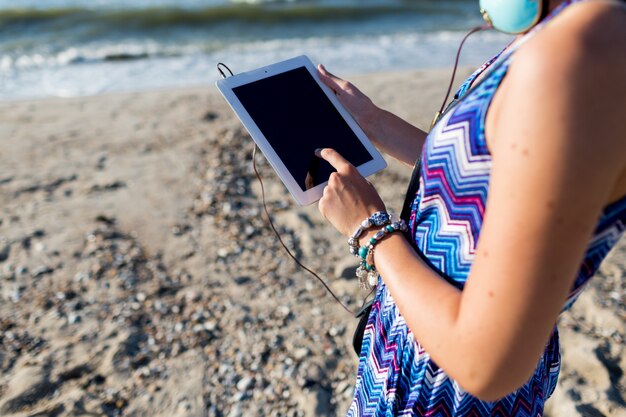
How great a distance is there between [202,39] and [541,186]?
35.9ft

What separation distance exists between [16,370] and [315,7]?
1147cm

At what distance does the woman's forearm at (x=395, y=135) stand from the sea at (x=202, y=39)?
22.1ft

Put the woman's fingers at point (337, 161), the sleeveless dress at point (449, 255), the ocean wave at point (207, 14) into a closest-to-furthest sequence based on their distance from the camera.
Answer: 1. the sleeveless dress at point (449, 255)
2. the woman's fingers at point (337, 161)
3. the ocean wave at point (207, 14)

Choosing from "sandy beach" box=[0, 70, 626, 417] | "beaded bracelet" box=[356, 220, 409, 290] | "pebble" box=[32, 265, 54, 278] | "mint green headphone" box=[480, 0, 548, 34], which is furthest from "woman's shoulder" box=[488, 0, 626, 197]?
"pebble" box=[32, 265, 54, 278]

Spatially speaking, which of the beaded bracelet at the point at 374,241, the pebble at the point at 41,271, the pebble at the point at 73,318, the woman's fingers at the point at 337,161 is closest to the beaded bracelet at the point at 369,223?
the beaded bracelet at the point at 374,241

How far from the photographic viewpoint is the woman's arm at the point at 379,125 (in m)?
1.50

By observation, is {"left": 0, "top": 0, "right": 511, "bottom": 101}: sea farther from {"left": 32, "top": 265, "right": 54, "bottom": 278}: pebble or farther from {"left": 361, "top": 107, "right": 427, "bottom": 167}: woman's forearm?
{"left": 361, "top": 107, "right": 427, "bottom": 167}: woman's forearm

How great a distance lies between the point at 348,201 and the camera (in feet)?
3.62

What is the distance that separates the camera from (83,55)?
31.3 feet

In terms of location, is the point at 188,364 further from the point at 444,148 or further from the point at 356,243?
the point at 444,148

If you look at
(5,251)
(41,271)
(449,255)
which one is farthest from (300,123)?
(5,251)

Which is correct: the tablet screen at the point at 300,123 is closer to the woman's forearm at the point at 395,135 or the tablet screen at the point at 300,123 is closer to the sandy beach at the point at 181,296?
the woman's forearm at the point at 395,135

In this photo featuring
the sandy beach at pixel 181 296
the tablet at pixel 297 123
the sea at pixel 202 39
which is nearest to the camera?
the tablet at pixel 297 123

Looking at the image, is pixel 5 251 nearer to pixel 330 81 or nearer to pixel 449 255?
pixel 330 81
